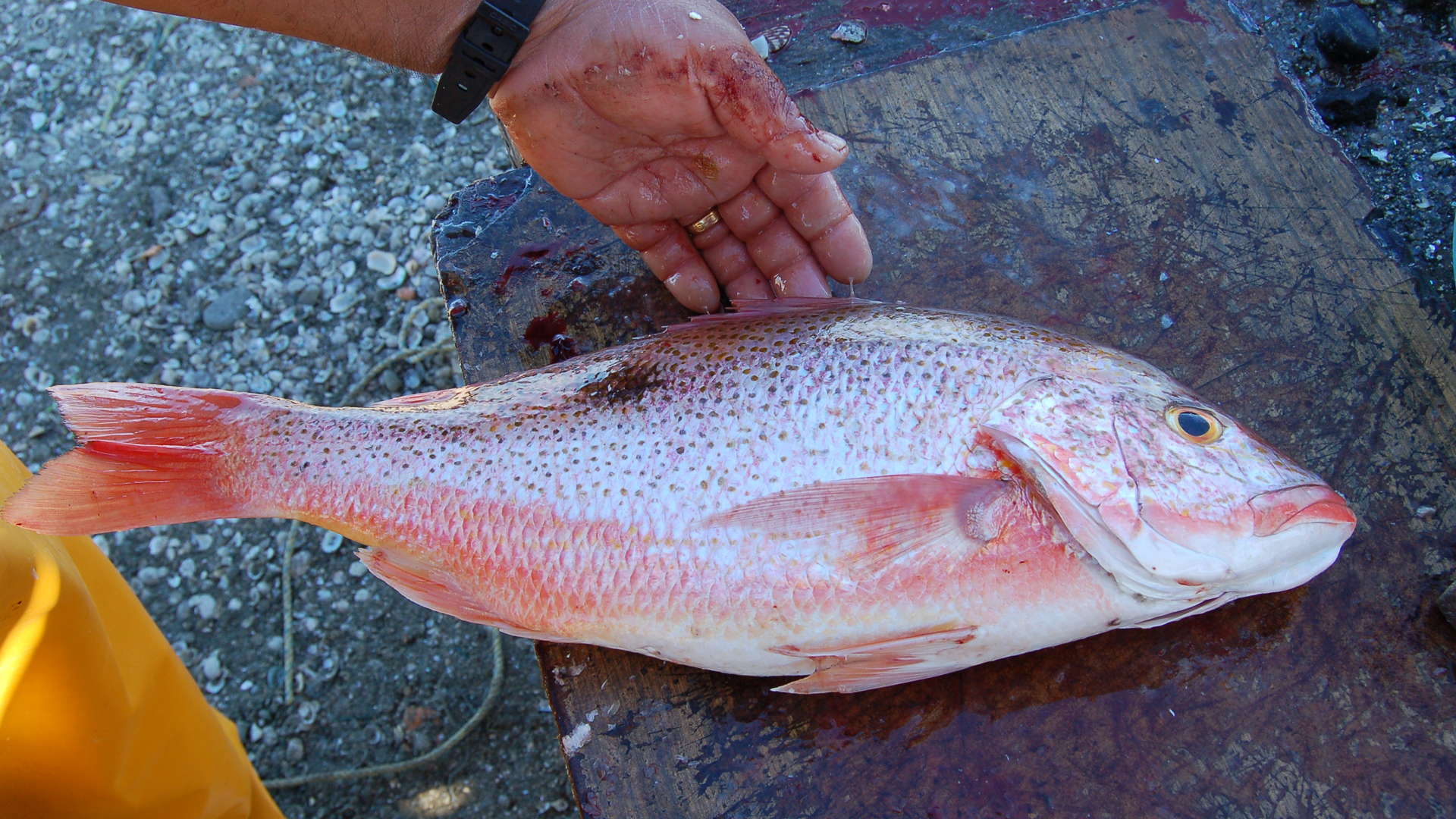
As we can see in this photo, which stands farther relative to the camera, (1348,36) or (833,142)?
(1348,36)

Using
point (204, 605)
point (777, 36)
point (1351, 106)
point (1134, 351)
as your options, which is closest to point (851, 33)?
point (777, 36)

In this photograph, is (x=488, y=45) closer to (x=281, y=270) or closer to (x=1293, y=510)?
(x=1293, y=510)

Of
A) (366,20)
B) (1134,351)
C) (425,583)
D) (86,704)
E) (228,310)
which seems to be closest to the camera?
(86,704)

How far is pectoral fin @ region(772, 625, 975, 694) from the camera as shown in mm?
1771

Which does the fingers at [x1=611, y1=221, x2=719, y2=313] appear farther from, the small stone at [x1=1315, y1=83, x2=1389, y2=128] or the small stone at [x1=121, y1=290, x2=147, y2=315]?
the small stone at [x1=121, y1=290, x2=147, y2=315]

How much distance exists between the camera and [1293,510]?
172cm

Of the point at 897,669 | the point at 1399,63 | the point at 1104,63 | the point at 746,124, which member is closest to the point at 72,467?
the point at 746,124

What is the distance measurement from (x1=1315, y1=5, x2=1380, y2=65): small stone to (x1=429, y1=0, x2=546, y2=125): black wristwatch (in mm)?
3198

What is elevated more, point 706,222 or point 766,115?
point 766,115

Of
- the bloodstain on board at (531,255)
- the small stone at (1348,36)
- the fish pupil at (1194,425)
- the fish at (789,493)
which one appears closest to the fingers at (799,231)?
the fish at (789,493)

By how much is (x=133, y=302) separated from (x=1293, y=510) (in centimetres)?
465

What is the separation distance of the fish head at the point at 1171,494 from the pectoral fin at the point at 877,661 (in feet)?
1.23

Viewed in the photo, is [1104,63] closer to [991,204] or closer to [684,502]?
[991,204]

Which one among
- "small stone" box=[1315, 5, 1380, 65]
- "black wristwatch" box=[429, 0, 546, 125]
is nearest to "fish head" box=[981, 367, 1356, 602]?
"black wristwatch" box=[429, 0, 546, 125]
